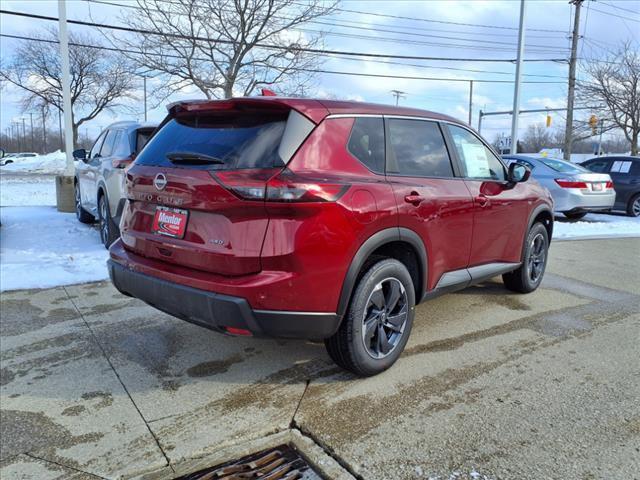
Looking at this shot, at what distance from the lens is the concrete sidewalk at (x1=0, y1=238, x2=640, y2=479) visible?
2611 millimetres

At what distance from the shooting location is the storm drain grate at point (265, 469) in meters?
2.49

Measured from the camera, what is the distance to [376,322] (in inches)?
135

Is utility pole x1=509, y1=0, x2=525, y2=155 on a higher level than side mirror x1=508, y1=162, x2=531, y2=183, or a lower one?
higher

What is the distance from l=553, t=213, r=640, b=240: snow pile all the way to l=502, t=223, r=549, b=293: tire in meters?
4.40

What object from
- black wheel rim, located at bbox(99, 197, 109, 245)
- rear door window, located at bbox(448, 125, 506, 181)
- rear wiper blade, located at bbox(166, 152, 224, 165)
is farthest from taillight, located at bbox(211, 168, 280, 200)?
black wheel rim, located at bbox(99, 197, 109, 245)

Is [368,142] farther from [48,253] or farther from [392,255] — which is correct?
[48,253]

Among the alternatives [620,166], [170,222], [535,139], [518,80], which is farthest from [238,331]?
[535,139]

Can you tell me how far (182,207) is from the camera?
3.09 m

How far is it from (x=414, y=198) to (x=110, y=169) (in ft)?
15.8

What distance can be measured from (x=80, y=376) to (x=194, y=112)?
197 centimetres

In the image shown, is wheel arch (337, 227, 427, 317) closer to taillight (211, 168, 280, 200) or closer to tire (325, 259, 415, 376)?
tire (325, 259, 415, 376)

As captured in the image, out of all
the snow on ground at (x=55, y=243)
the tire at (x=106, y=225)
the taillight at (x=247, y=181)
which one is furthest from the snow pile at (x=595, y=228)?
the taillight at (x=247, y=181)

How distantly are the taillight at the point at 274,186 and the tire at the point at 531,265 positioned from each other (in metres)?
3.21

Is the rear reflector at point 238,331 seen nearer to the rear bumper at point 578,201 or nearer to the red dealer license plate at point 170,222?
the red dealer license plate at point 170,222
